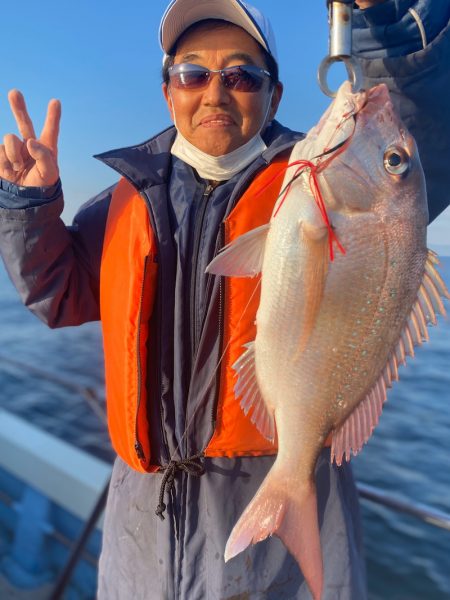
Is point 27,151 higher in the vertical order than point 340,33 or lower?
lower

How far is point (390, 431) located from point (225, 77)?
6.33m

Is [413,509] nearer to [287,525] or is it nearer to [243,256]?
[287,525]

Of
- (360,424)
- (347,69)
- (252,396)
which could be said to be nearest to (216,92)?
(347,69)

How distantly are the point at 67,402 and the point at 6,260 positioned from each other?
689 centimetres

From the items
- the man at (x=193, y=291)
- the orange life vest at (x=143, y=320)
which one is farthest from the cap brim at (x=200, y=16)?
the orange life vest at (x=143, y=320)

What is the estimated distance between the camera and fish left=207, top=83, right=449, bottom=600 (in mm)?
1518

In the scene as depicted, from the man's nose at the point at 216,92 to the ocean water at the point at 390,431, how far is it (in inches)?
40.1

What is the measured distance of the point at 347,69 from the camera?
1532mm

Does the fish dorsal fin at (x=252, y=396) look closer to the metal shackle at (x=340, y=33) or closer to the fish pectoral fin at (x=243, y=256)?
the fish pectoral fin at (x=243, y=256)

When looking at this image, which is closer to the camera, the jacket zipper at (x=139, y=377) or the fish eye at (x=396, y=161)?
the fish eye at (x=396, y=161)

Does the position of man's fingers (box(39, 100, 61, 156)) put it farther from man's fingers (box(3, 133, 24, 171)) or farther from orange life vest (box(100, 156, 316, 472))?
orange life vest (box(100, 156, 316, 472))

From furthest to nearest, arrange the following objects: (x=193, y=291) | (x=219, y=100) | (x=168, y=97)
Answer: (x=168, y=97) < (x=193, y=291) < (x=219, y=100)

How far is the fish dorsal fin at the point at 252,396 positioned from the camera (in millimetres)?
1703

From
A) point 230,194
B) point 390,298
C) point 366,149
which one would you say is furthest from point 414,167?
point 230,194
